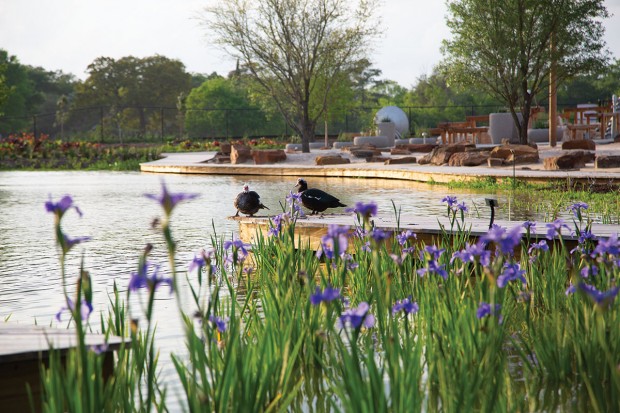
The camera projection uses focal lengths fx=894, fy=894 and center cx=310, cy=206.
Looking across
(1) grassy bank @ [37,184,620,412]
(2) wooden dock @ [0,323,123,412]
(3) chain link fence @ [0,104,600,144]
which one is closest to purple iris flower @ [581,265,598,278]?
(1) grassy bank @ [37,184,620,412]

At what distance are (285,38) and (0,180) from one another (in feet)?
33.2

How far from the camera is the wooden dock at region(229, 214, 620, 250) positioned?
709 centimetres

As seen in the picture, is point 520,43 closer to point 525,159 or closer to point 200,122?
point 525,159

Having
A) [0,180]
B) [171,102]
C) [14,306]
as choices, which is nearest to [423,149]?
[0,180]

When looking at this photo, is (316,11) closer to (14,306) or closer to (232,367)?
(14,306)

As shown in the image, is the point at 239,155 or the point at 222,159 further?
the point at 222,159

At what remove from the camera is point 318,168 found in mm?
23906

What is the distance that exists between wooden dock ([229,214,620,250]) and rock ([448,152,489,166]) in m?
12.7

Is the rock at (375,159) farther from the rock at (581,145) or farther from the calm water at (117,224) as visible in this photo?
the rock at (581,145)

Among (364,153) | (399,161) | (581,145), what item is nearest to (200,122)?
(364,153)

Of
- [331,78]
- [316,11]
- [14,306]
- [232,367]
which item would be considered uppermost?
[316,11]

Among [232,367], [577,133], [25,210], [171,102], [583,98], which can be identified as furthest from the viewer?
[171,102]

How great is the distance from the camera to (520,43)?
2411 centimetres

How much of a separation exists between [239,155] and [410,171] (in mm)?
9106
